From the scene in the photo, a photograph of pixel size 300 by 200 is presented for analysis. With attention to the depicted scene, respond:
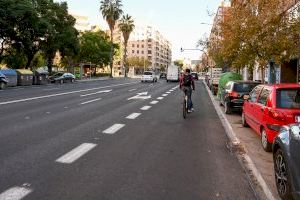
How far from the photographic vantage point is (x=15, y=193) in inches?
209

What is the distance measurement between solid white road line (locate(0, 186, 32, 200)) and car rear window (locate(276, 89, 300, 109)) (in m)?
5.25

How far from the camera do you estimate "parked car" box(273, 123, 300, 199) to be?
4801 mm

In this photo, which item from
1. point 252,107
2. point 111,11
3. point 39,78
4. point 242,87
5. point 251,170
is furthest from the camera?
point 111,11

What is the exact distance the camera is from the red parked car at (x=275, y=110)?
8327 mm

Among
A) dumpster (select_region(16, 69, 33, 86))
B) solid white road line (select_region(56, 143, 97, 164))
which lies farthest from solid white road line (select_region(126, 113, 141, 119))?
dumpster (select_region(16, 69, 33, 86))

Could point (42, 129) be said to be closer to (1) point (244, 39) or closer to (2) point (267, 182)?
(2) point (267, 182)

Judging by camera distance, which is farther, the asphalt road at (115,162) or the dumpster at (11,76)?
the dumpster at (11,76)

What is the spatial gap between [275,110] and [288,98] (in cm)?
46

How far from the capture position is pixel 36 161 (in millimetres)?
7121

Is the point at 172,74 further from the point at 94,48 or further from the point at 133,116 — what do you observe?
the point at 133,116

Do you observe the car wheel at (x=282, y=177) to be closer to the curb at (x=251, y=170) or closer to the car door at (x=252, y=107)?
the curb at (x=251, y=170)

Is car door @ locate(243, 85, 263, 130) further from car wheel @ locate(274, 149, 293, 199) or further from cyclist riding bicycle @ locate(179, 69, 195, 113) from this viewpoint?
car wheel @ locate(274, 149, 293, 199)

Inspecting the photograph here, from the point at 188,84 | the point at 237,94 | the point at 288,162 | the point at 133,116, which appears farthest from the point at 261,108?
the point at 237,94

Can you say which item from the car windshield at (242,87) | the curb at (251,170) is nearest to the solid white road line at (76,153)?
the curb at (251,170)
